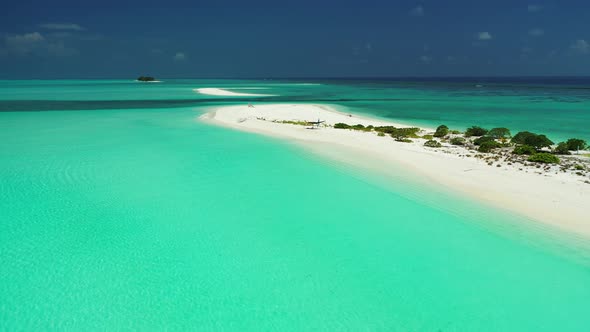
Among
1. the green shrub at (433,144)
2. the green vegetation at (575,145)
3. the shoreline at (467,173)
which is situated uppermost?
the green vegetation at (575,145)

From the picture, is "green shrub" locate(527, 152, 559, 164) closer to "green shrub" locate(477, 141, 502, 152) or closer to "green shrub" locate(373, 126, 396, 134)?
"green shrub" locate(477, 141, 502, 152)

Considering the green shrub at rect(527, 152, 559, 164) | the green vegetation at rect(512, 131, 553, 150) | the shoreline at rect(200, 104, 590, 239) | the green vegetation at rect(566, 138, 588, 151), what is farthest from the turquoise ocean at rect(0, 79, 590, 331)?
the green vegetation at rect(566, 138, 588, 151)

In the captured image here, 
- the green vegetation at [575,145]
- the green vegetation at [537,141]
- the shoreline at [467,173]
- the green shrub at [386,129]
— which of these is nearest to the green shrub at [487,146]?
the shoreline at [467,173]

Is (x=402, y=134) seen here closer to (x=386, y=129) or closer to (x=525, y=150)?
(x=386, y=129)

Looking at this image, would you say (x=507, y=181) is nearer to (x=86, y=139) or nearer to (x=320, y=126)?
(x=320, y=126)

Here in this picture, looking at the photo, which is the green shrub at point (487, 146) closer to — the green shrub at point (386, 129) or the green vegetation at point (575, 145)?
the green vegetation at point (575, 145)

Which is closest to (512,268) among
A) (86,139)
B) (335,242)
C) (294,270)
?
(335,242)
